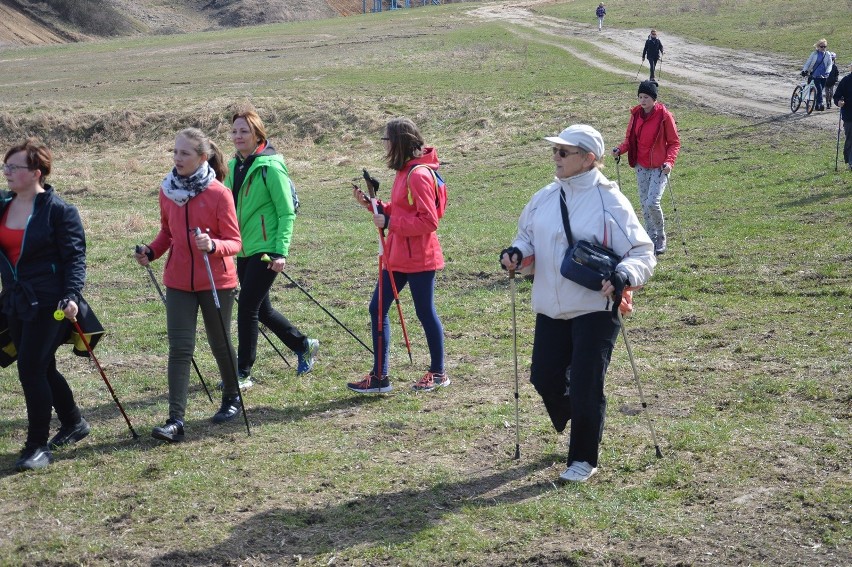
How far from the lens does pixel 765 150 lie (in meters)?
21.6

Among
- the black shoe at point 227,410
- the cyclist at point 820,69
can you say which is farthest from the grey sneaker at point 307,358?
the cyclist at point 820,69

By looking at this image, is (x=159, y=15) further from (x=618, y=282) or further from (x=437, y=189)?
(x=618, y=282)

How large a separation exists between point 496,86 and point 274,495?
109ft

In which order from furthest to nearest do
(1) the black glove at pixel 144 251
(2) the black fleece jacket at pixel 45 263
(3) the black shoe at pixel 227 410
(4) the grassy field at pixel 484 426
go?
(3) the black shoe at pixel 227 410
(1) the black glove at pixel 144 251
(2) the black fleece jacket at pixel 45 263
(4) the grassy field at pixel 484 426

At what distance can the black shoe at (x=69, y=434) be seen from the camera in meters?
7.35

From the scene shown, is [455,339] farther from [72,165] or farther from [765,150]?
[72,165]

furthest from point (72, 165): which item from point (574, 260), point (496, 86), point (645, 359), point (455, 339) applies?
point (574, 260)

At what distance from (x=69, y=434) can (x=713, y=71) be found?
116 ft

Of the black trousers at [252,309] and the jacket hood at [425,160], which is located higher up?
the jacket hood at [425,160]

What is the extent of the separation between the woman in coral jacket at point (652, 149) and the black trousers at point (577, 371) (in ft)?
24.0

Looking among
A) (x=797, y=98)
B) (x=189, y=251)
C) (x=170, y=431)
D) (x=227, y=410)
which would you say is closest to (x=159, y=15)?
(x=797, y=98)

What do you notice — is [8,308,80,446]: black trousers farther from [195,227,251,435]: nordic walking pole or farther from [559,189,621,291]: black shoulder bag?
[559,189,621,291]: black shoulder bag

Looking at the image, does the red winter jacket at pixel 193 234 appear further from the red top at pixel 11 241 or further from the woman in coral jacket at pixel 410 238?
the woman in coral jacket at pixel 410 238

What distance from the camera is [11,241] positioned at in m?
6.82
